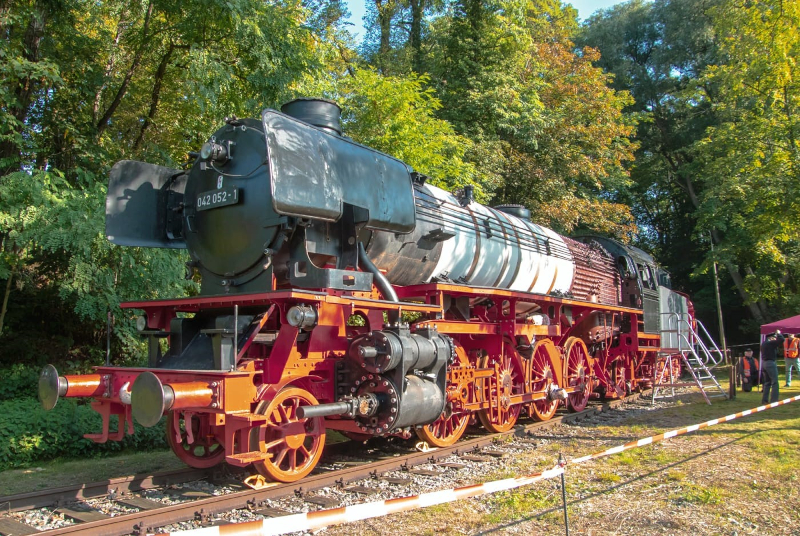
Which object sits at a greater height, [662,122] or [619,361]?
[662,122]

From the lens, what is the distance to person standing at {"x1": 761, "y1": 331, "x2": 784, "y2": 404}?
11.5 metres

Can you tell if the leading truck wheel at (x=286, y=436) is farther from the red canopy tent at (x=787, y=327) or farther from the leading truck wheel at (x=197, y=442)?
the red canopy tent at (x=787, y=327)

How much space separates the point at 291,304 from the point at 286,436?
1.24 meters

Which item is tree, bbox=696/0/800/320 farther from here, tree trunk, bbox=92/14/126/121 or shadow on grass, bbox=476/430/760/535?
tree trunk, bbox=92/14/126/121

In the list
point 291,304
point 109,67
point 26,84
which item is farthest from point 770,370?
point 109,67

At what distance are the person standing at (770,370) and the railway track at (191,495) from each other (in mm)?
7372

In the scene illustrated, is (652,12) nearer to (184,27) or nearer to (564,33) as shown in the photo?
(564,33)

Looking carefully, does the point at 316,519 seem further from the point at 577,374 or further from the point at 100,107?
the point at 100,107

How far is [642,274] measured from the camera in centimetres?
1395

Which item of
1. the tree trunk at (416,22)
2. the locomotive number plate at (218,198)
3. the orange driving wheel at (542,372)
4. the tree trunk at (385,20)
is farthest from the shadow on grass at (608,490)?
the tree trunk at (385,20)

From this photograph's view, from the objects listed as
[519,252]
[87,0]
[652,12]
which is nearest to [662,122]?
[652,12]

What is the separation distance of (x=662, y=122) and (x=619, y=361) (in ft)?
86.0

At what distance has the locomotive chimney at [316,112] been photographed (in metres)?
6.44

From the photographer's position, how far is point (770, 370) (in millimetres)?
11570
